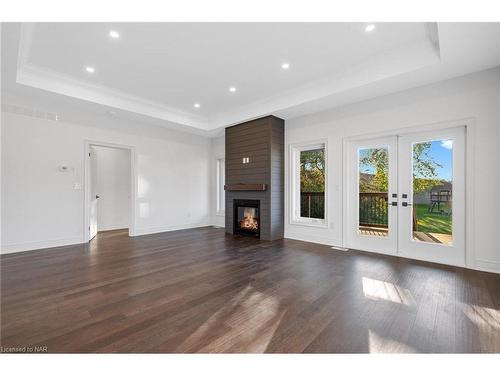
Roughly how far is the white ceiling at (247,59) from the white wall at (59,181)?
91 centimetres

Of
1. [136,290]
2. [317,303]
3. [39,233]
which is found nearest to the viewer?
[317,303]

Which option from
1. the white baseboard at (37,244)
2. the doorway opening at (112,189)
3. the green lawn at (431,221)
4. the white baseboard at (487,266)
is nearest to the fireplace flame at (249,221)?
the doorway opening at (112,189)

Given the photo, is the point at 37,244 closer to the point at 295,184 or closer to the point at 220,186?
the point at 220,186

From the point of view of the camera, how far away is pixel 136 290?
2600mm

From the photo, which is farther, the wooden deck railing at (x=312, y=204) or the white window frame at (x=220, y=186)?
the white window frame at (x=220, y=186)

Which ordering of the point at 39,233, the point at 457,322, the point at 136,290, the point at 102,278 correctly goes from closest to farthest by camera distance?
the point at 457,322, the point at 136,290, the point at 102,278, the point at 39,233

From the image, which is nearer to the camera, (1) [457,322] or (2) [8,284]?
(1) [457,322]

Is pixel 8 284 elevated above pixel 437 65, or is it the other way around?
pixel 437 65

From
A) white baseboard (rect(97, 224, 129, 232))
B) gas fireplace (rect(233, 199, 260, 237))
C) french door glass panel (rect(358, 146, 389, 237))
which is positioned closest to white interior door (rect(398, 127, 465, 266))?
french door glass panel (rect(358, 146, 389, 237))

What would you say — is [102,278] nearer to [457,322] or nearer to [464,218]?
[457,322]

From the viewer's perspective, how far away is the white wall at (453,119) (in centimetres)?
316

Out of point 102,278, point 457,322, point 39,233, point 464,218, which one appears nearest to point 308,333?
point 457,322

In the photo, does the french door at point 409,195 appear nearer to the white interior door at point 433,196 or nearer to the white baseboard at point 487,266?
the white interior door at point 433,196

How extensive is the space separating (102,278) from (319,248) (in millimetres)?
3536
